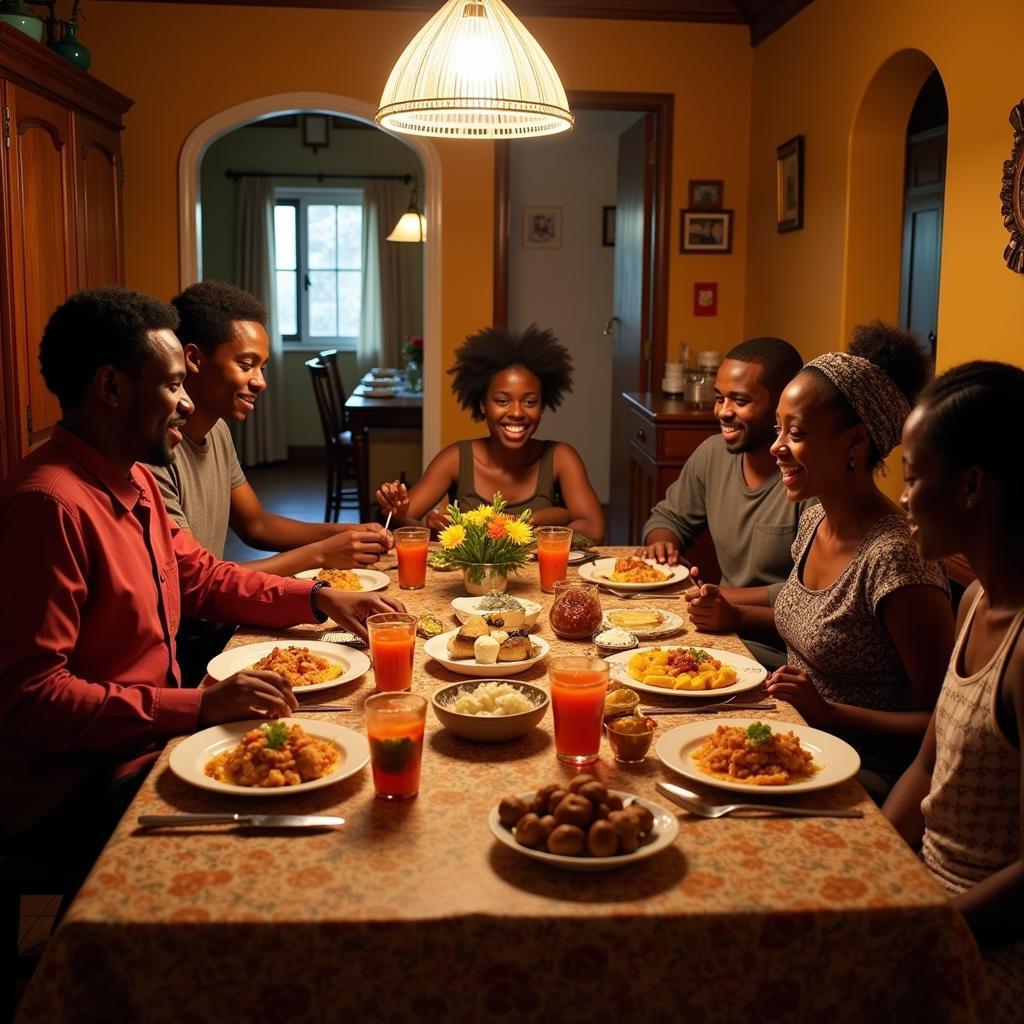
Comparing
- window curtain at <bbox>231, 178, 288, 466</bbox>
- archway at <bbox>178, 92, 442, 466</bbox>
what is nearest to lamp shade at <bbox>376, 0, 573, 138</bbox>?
archway at <bbox>178, 92, 442, 466</bbox>

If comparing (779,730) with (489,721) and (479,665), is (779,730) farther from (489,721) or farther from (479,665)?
(479,665)

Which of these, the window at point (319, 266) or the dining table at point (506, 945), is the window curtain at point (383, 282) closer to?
the window at point (319, 266)

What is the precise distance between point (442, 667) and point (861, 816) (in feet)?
2.81

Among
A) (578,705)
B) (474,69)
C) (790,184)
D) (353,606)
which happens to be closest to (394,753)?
(578,705)

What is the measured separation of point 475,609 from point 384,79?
3.92 metres

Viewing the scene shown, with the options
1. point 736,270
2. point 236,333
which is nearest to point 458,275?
point 736,270

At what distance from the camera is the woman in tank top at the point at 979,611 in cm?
153

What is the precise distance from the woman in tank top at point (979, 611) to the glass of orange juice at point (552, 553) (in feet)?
3.64

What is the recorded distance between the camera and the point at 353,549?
2.81m

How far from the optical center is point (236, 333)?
293 cm

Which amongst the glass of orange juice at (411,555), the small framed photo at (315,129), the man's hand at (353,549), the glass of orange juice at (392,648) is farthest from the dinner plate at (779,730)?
the small framed photo at (315,129)

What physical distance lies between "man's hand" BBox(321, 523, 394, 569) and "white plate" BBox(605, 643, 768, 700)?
0.83 meters

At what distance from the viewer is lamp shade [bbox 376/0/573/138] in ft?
7.87

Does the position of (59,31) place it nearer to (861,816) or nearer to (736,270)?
(736,270)
